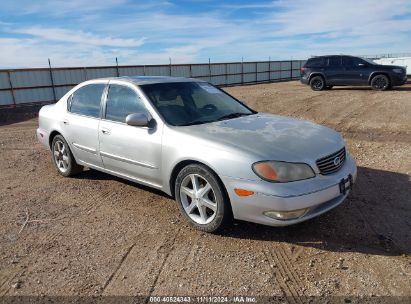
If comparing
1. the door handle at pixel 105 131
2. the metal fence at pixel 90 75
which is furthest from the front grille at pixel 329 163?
the metal fence at pixel 90 75

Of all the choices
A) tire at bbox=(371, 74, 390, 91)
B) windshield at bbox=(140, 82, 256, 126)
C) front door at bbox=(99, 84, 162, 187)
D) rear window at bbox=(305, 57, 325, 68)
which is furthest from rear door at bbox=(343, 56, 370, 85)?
front door at bbox=(99, 84, 162, 187)

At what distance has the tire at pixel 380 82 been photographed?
16078 millimetres

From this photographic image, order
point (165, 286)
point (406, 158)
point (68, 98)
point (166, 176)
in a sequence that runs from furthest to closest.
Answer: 1. point (406, 158)
2. point (68, 98)
3. point (166, 176)
4. point (165, 286)

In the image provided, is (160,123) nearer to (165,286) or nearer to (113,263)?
(113,263)

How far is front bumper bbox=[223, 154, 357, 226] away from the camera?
3213 mm

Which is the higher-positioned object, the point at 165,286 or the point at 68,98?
the point at 68,98

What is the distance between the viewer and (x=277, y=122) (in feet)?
14.4

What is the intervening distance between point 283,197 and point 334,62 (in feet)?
50.8

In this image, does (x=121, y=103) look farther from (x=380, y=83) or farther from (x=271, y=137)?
(x=380, y=83)

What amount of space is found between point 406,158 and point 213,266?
4.36 meters

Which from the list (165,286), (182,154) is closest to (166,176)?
(182,154)

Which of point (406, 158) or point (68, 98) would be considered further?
point (406, 158)

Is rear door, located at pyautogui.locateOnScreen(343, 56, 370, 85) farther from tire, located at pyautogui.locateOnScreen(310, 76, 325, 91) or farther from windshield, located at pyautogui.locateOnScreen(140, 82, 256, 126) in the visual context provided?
windshield, located at pyautogui.locateOnScreen(140, 82, 256, 126)

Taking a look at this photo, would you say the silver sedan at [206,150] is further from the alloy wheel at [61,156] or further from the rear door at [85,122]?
the alloy wheel at [61,156]
